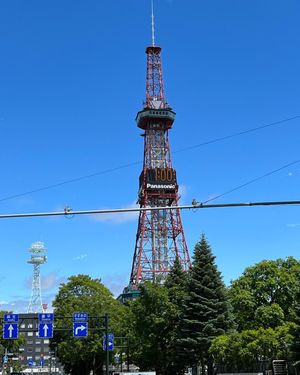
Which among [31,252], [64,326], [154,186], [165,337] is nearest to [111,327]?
[64,326]

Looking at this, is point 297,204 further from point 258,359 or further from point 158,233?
point 158,233

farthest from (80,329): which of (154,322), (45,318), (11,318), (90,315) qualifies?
(90,315)

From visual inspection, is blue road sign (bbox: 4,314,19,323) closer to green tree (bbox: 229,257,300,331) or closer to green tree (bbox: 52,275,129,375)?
green tree (bbox: 52,275,129,375)

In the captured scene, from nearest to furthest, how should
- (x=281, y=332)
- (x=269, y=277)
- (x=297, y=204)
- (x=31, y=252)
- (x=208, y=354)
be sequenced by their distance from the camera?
(x=297, y=204)
(x=281, y=332)
(x=208, y=354)
(x=269, y=277)
(x=31, y=252)

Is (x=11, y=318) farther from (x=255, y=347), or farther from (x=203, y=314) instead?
(x=255, y=347)

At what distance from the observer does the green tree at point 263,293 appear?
156 ft

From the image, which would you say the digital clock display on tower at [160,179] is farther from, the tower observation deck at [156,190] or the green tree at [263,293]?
the green tree at [263,293]

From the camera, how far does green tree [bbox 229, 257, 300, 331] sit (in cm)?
4759

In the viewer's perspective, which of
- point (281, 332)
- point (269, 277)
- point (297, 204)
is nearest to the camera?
point (297, 204)

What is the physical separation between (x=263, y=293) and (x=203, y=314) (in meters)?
8.41

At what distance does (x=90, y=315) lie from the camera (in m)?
61.3

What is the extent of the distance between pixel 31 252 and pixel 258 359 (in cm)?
14283

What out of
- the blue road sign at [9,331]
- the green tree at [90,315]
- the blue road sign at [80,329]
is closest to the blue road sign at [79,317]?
the blue road sign at [80,329]

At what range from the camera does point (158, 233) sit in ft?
355
